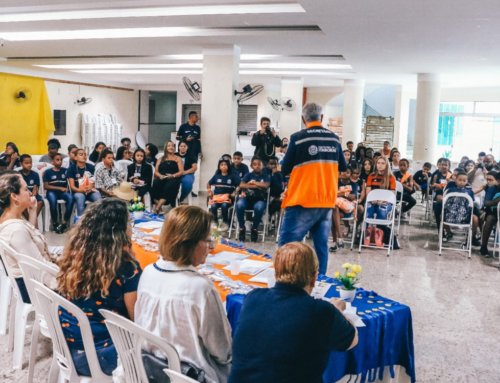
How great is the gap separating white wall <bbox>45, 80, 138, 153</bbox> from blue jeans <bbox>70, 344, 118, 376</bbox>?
15.1 m

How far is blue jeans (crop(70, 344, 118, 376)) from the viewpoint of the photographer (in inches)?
97.3

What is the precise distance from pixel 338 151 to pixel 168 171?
454 cm

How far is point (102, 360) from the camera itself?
97.4 inches

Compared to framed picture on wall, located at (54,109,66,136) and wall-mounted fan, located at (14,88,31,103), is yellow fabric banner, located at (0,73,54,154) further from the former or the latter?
framed picture on wall, located at (54,109,66,136)

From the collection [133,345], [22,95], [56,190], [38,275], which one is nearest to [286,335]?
[133,345]

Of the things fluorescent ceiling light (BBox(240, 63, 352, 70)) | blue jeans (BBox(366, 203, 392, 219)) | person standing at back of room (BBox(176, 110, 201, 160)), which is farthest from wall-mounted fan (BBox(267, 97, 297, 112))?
blue jeans (BBox(366, 203, 392, 219))

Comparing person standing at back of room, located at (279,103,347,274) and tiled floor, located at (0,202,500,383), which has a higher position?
person standing at back of room, located at (279,103,347,274)

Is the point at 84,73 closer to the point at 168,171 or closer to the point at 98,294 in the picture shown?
the point at 168,171

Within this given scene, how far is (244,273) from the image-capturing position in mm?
3291

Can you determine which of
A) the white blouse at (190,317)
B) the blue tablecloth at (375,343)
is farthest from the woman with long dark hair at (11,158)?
the white blouse at (190,317)

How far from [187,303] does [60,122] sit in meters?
15.9

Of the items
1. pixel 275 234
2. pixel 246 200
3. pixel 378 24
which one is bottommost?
pixel 275 234

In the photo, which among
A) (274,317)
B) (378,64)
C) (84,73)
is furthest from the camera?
(84,73)

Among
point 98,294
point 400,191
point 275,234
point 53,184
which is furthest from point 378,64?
point 98,294
